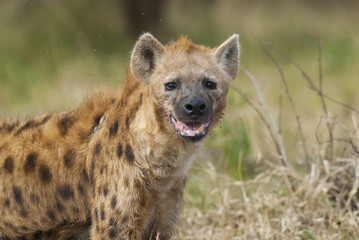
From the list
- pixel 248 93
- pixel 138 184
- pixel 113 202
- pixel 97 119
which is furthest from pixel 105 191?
pixel 248 93

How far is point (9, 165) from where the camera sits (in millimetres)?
4035

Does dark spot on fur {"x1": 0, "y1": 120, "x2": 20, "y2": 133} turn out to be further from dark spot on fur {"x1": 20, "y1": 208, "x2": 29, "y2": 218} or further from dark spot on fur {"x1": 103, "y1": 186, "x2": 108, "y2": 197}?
dark spot on fur {"x1": 103, "y1": 186, "x2": 108, "y2": 197}

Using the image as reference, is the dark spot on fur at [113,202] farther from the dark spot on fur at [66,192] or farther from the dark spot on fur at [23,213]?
the dark spot on fur at [23,213]

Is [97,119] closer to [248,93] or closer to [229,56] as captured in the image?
[229,56]

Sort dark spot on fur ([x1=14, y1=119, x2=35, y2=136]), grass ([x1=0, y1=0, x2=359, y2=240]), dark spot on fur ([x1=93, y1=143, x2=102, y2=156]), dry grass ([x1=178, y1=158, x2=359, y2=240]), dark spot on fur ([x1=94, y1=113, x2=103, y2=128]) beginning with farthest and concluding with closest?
grass ([x1=0, y1=0, x2=359, y2=240]) < dry grass ([x1=178, y1=158, x2=359, y2=240]) < dark spot on fur ([x1=14, y1=119, x2=35, y2=136]) < dark spot on fur ([x1=94, y1=113, x2=103, y2=128]) < dark spot on fur ([x1=93, y1=143, x2=102, y2=156])

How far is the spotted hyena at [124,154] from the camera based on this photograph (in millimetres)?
3816

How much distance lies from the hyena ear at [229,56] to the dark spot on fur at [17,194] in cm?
140

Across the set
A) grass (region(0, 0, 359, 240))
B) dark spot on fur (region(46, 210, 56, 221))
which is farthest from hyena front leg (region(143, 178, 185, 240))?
grass (region(0, 0, 359, 240))

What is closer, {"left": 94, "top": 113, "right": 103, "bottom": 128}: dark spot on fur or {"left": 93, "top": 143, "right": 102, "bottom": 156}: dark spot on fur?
{"left": 93, "top": 143, "right": 102, "bottom": 156}: dark spot on fur

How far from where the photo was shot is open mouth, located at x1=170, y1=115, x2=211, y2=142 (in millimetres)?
3783

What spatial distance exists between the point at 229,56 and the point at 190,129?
631mm

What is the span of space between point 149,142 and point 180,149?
178mm

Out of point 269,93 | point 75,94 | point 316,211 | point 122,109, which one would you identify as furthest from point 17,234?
point 269,93

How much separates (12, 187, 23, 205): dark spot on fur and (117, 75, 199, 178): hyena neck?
2.40ft
